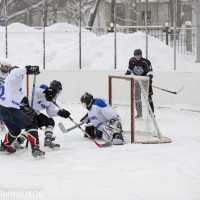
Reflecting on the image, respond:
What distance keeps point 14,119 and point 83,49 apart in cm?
952

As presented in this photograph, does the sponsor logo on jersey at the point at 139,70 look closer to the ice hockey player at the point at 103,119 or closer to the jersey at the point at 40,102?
the ice hockey player at the point at 103,119

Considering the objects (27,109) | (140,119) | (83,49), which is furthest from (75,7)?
(27,109)

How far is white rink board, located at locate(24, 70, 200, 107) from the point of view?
1212 cm

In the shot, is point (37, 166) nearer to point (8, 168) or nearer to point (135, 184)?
point (8, 168)

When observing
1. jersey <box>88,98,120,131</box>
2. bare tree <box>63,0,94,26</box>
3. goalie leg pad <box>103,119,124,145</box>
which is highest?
bare tree <box>63,0,94,26</box>

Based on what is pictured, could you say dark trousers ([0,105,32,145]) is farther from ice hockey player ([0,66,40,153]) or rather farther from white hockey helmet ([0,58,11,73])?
white hockey helmet ([0,58,11,73])

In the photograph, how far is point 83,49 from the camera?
16.3 meters

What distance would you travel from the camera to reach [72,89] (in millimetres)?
13438

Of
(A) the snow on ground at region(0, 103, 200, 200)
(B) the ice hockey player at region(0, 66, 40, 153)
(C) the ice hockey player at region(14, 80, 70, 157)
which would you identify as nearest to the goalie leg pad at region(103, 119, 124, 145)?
(A) the snow on ground at region(0, 103, 200, 200)

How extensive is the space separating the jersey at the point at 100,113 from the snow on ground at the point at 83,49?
21.5ft

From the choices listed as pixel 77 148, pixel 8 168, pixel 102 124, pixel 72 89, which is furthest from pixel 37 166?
pixel 72 89

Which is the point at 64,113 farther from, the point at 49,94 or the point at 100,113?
the point at 100,113

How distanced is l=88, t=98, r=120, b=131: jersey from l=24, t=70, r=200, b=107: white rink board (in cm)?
418

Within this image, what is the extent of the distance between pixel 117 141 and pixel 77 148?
50 centimetres
